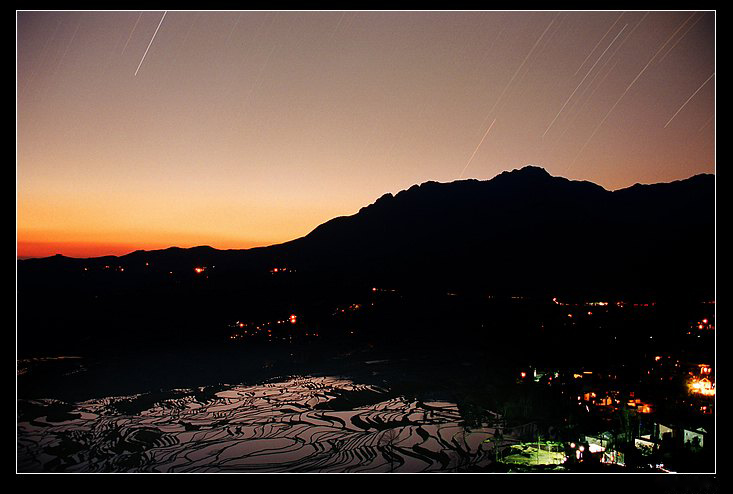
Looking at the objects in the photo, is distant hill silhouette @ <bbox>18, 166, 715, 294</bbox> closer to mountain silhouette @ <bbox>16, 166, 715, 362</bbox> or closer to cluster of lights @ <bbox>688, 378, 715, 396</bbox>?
mountain silhouette @ <bbox>16, 166, 715, 362</bbox>

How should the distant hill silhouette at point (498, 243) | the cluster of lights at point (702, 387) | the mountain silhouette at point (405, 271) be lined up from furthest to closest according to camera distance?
1. the distant hill silhouette at point (498, 243)
2. the mountain silhouette at point (405, 271)
3. the cluster of lights at point (702, 387)

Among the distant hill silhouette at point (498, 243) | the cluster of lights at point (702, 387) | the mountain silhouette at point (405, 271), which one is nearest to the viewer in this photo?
the cluster of lights at point (702, 387)

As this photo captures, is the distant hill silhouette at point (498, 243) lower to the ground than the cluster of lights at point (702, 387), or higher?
higher

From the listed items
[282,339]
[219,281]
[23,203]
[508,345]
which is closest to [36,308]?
[23,203]

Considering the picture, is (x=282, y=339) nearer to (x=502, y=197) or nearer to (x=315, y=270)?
(x=315, y=270)

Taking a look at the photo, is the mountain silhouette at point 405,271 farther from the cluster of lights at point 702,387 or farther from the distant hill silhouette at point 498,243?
the cluster of lights at point 702,387

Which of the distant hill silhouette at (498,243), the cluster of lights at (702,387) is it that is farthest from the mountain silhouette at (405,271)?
the cluster of lights at (702,387)

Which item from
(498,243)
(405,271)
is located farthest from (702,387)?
(405,271)

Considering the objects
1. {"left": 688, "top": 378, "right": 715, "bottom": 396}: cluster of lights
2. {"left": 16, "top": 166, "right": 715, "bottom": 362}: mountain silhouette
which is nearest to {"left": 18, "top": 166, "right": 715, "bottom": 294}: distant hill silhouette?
{"left": 16, "top": 166, "right": 715, "bottom": 362}: mountain silhouette

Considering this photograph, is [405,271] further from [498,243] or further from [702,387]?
[702,387]
